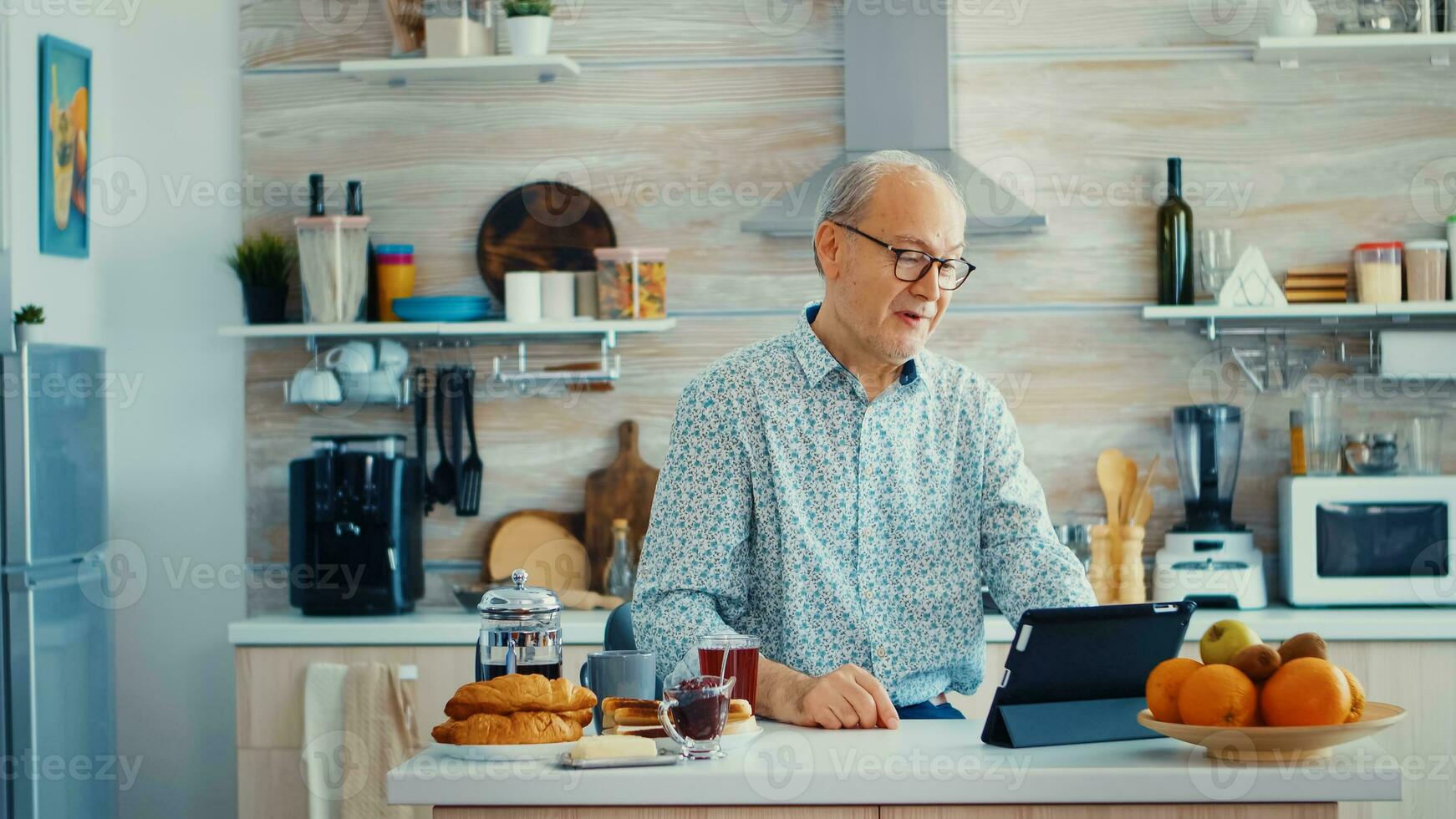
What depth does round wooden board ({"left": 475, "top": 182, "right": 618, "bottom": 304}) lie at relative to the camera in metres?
3.71

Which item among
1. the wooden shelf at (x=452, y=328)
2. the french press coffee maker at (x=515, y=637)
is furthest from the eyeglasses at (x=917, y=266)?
the wooden shelf at (x=452, y=328)

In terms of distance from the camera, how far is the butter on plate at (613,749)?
4.97 feet

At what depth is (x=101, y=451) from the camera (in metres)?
3.40

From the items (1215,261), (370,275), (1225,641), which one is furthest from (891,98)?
(1225,641)

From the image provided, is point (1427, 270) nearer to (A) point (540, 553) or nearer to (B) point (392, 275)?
(A) point (540, 553)

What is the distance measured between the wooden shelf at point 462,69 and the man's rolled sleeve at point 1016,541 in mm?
1790

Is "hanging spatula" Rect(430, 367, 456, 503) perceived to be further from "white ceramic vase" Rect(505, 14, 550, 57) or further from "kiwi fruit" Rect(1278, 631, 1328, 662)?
"kiwi fruit" Rect(1278, 631, 1328, 662)

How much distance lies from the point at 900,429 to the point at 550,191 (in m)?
1.84

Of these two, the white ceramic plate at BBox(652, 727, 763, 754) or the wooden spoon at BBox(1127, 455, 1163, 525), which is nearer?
the white ceramic plate at BBox(652, 727, 763, 754)

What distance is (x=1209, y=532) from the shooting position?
3412 mm

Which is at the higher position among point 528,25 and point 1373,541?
point 528,25

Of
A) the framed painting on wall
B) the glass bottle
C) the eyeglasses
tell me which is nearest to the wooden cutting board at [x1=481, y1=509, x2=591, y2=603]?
the glass bottle

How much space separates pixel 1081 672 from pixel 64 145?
116 inches

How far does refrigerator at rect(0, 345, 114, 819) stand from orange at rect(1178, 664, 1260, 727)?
250cm
